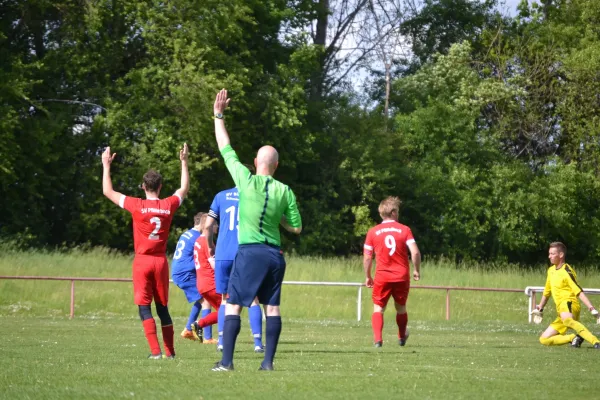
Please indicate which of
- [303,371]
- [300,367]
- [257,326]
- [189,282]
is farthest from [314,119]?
[303,371]

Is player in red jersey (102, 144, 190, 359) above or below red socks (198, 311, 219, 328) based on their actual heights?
above

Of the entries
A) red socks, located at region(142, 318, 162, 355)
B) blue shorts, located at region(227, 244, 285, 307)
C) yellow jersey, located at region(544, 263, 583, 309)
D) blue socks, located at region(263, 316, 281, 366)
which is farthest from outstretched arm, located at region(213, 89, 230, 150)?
yellow jersey, located at region(544, 263, 583, 309)

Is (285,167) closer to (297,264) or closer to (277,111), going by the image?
(277,111)

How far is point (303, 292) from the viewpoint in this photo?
30.6m

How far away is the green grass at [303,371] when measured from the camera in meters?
7.95

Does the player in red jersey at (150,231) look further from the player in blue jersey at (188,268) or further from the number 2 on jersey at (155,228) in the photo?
the player in blue jersey at (188,268)

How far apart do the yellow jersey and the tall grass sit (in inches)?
523

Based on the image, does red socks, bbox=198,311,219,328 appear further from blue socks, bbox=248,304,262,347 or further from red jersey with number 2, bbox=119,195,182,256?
red jersey with number 2, bbox=119,195,182,256

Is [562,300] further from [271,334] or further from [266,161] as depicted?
[266,161]

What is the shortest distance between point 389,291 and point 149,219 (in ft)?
15.6

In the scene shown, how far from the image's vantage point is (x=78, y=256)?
3397cm

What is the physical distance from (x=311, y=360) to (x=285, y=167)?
120ft

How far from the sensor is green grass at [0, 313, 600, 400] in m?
7.95

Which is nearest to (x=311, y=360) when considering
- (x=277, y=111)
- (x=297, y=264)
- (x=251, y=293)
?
(x=251, y=293)
